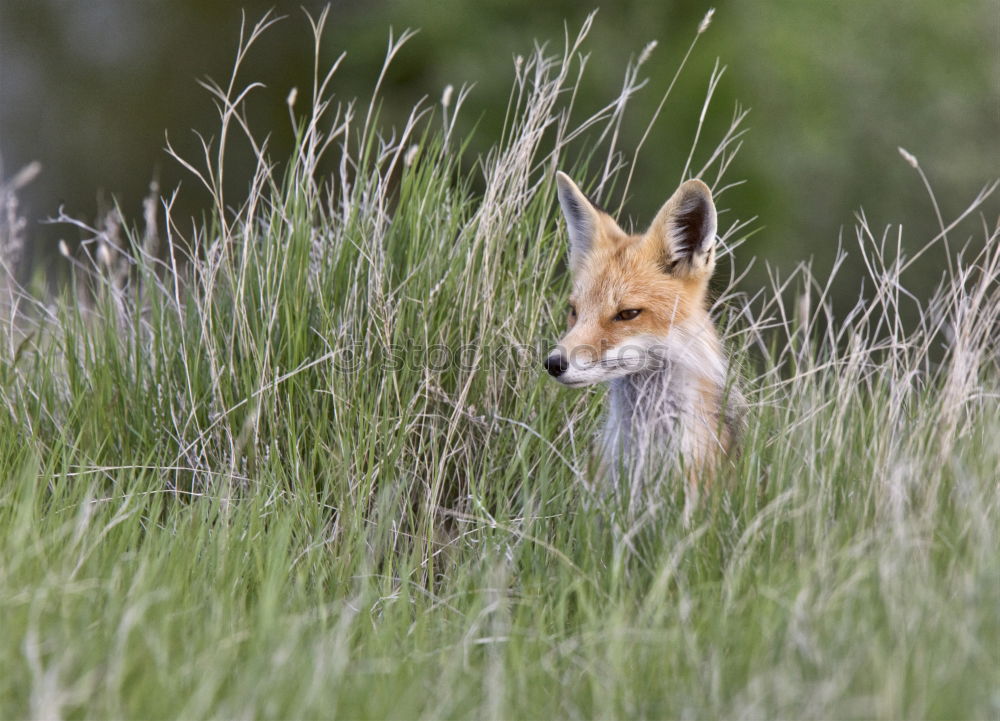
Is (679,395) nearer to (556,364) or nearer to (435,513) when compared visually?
(556,364)

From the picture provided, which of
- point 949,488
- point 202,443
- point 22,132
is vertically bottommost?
point 22,132

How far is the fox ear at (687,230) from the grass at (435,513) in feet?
1.05

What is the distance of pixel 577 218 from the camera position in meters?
4.90

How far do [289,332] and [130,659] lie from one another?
1968 mm

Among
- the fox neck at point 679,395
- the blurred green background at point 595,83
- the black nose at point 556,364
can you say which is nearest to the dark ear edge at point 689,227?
the fox neck at point 679,395

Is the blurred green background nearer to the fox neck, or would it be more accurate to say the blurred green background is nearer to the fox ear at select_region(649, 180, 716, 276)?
the fox ear at select_region(649, 180, 716, 276)

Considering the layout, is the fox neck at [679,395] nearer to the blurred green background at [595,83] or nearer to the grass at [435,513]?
the grass at [435,513]

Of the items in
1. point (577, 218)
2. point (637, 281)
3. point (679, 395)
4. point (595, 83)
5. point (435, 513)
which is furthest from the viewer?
point (595, 83)

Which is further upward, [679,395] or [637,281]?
[637,281]

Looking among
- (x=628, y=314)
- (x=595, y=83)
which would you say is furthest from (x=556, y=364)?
(x=595, y=83)

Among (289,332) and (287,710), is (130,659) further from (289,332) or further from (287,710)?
(289,332)

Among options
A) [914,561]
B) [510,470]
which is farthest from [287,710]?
[914,561]

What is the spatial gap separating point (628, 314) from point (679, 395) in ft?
1.38

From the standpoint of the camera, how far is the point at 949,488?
3461 mm
